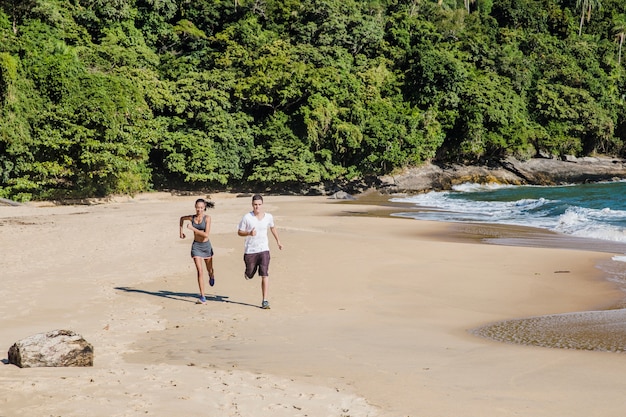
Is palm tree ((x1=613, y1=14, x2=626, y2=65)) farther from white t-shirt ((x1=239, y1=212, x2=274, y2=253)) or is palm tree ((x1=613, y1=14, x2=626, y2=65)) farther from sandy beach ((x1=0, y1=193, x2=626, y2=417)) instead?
white t-shirt ((x1=239, y1=212, x2=274, y2=253))

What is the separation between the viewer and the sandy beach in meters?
4.06

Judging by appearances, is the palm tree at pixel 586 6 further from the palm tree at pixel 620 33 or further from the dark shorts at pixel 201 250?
the dark shorts at pixel 201 250

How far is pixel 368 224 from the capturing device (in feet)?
66.0

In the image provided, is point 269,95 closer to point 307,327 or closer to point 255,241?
point 255,241

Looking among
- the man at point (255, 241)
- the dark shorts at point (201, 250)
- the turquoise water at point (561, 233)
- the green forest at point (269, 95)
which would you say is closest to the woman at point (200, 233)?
the dark shorts at point (201, 250)

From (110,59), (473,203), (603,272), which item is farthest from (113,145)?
(603,272)

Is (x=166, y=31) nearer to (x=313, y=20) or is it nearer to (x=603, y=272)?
(x=313, y=20)

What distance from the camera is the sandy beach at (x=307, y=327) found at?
406 centimetres

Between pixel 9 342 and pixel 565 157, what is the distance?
5144cm

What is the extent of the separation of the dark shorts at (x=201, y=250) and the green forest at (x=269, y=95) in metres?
22.5

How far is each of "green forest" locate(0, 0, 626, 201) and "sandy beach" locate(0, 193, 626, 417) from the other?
15985 millimetres

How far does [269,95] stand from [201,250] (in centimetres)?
3331

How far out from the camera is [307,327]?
6898 mm

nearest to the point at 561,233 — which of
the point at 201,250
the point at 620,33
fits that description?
the point at 201,250
